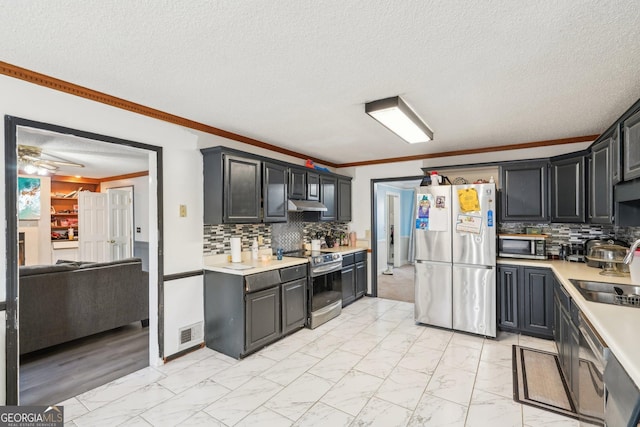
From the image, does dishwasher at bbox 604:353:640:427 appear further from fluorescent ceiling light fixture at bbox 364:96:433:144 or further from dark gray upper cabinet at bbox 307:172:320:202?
dark gray upper cabinet at bbox 307:172:320:202

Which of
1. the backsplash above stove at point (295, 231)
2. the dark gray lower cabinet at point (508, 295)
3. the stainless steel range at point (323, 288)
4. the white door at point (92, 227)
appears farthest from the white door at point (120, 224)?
the dark gray lower cabinet at point (508, 295)

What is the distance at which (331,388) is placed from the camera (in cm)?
252

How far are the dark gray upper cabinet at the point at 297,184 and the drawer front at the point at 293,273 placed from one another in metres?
0.95

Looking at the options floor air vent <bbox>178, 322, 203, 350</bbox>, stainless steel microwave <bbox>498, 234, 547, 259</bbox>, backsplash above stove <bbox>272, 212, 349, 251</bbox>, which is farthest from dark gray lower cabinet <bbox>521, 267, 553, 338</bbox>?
floor air vent <bbox>178, 322, 203, 350</bbox>

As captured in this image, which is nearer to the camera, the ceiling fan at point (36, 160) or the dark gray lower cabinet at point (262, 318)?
the dark gray lower cabinet at point (262, 318)

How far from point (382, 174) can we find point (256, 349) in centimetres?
337

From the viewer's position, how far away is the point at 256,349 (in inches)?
124

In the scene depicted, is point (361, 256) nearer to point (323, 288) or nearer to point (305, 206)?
point (323, 288)

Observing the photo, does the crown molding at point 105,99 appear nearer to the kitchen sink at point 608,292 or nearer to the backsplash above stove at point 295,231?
the backsplash above stove at point 295,231

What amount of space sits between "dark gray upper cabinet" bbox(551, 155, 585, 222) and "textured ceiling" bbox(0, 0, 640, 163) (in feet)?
1.88

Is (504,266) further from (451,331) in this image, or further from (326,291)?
(326,291)

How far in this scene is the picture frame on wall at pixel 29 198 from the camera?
587cm

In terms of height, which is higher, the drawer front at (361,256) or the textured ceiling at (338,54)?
the textured ceiling at (338,54)

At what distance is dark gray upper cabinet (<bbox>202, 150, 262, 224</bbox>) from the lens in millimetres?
3172
